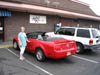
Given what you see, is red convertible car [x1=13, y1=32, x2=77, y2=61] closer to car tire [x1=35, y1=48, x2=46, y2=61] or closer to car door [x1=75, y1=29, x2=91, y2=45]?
car tire [x1=35, y1=48, x2=46, y2=61]

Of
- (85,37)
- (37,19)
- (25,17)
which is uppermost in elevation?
(25,17)

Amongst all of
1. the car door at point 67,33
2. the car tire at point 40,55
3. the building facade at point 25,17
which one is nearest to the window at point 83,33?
the car door at point 67,33

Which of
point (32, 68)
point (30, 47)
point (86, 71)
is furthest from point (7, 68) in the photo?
point (86, 71)

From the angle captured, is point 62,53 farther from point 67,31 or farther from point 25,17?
point 25,17

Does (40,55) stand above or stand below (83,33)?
below

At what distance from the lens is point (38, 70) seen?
4.52 meters

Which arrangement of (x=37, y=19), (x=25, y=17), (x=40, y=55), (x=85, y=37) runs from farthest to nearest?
(x=37, y=19), (x=25, y=17), (x=85, y=37), (x=40, y=55)

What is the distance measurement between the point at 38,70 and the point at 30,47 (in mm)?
1924

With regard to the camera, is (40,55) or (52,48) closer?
(52,48)

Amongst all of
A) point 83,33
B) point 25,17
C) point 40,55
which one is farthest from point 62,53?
point 25,17

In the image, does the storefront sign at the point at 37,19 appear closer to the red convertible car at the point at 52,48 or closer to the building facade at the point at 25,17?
the building facade at the point at 25,17

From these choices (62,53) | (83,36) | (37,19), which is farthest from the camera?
(37,19)

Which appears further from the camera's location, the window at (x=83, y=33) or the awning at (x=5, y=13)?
the awning at (x=5, y=13)

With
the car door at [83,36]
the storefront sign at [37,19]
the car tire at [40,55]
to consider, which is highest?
the storefront sign at [37,19]
